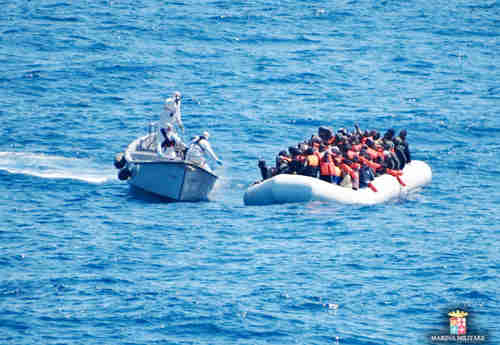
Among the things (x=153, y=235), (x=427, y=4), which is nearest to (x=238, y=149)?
(x=153, y=235)

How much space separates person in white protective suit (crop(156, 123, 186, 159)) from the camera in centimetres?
3027

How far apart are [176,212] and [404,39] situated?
37.0m

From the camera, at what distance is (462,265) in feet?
81.0

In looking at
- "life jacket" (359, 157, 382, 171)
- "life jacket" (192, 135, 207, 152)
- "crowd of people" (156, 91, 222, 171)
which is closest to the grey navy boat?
"crowd of people" (156, 91, 222, 171)

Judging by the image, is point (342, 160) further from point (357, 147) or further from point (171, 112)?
point (171, 112)

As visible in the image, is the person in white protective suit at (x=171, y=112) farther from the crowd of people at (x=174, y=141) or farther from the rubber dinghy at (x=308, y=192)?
the rubber dinghy at (x=308, y=192)

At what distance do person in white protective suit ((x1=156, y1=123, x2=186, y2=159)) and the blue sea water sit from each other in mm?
1479

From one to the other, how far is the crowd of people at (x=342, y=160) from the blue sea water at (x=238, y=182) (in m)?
1.01

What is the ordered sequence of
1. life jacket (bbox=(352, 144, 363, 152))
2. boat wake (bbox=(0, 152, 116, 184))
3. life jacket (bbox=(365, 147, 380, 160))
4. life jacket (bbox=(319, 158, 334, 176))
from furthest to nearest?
boat wake (bbox=(0, 152, 116, 184)) → life jacket (bbox=(365, 147, 380, 160)) → life jacket (bbox=(352, 144, 363, 152)) → life jacket (bbox=(319, 158, 334, 176))

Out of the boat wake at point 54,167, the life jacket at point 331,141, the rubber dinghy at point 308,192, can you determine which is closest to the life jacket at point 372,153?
the rubber dinghy at point 308,192

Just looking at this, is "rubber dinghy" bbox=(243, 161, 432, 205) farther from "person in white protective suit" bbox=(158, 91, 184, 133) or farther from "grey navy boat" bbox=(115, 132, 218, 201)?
"person in white protective suit" bbox=(158, 91, 184, 133)

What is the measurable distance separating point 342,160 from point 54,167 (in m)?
10.4

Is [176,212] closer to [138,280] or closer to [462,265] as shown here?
[138,280]

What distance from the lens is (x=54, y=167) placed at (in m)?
35.0
